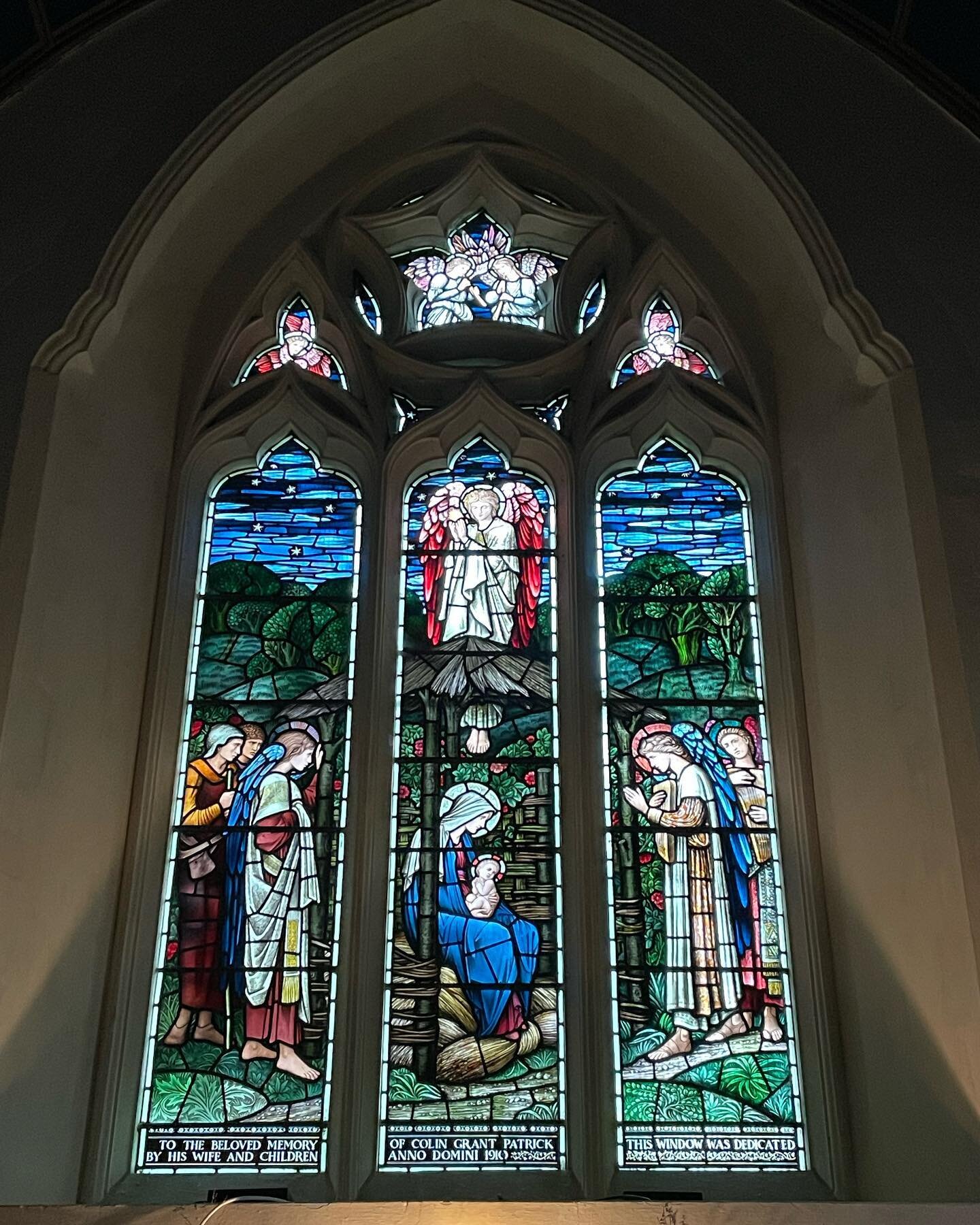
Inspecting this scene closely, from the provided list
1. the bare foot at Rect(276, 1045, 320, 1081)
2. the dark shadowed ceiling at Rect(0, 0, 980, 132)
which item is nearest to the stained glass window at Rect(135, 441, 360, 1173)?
the bare foot at Rect(276, 1045, 320, 1081)

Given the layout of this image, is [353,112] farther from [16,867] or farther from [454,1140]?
[454,1140]

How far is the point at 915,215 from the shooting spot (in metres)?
5.81

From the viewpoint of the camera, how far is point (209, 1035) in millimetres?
5016

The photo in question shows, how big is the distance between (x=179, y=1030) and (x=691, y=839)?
1.79 meters

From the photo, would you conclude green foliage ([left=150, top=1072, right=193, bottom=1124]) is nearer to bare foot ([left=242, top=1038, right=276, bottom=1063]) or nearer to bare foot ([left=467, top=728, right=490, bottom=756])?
bare foot ([left=242, top=1038, right=276, bottom=1063])

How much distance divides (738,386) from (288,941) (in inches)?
112

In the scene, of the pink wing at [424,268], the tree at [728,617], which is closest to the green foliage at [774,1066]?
Result: the tree at [728,617]

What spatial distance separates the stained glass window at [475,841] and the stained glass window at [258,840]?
230mm

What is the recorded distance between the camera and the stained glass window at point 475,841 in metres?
4.88

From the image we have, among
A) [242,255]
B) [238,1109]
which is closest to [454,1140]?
[238,1109]

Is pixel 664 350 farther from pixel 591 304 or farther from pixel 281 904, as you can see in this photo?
pixel 281 904

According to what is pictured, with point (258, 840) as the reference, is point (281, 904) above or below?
below

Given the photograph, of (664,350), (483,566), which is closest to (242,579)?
(483,566)

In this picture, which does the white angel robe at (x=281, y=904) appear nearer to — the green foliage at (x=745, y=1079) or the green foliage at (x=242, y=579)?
the green foliage at (x=242, y=579)
